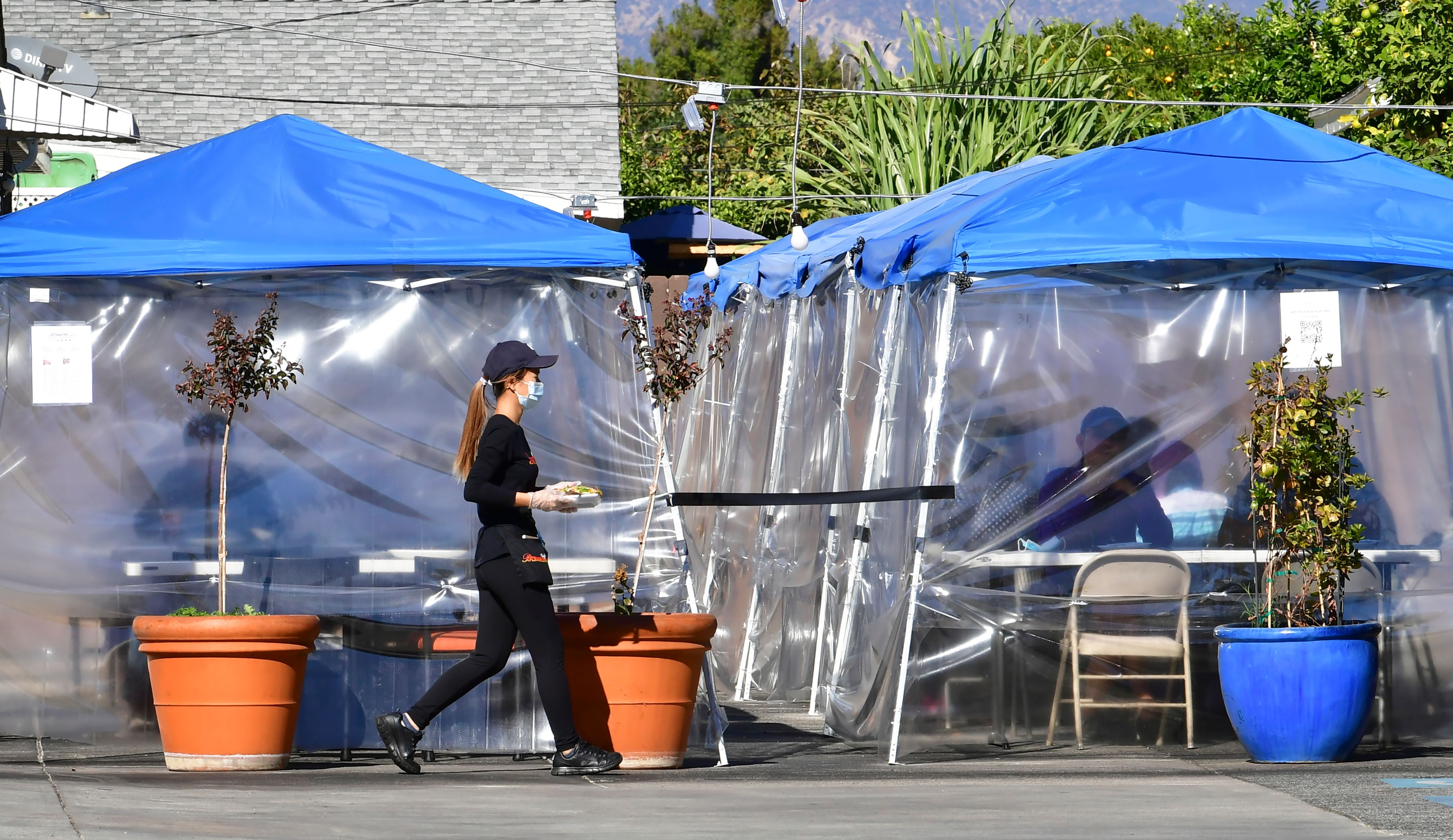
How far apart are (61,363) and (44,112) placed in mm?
4476

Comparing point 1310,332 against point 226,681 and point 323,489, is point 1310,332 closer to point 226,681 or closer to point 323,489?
point 323,489

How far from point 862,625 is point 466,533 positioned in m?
1.92

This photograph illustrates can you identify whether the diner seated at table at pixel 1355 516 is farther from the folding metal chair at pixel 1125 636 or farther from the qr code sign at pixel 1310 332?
the qr code sign at pixel 1310 332

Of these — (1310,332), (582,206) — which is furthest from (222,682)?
(582,206)

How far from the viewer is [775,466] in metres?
10.9

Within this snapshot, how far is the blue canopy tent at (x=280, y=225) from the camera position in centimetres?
769

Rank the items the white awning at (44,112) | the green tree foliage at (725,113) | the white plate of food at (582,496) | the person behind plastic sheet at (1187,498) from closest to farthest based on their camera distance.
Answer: the white plate of food at (582,496), the person behind plastic sheet at (1187,498), the white awning at (44,112), the green tree foliage at (725,113)

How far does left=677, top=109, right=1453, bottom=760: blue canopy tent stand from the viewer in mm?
7656

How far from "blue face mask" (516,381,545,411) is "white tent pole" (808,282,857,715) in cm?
242

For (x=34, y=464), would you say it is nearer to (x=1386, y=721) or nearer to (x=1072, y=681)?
(x=1072, y=681)

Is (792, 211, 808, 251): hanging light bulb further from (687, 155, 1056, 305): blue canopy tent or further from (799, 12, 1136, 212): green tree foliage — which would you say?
(799, 12, 1136, 212): green tree foliage

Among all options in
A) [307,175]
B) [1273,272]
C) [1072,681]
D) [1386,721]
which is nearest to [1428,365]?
[1273,272]

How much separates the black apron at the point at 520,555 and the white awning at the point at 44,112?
241 inches

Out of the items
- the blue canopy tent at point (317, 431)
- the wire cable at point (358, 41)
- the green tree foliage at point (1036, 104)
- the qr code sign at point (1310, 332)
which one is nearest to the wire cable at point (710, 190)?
the green tree foliage at point (1036, 104)
